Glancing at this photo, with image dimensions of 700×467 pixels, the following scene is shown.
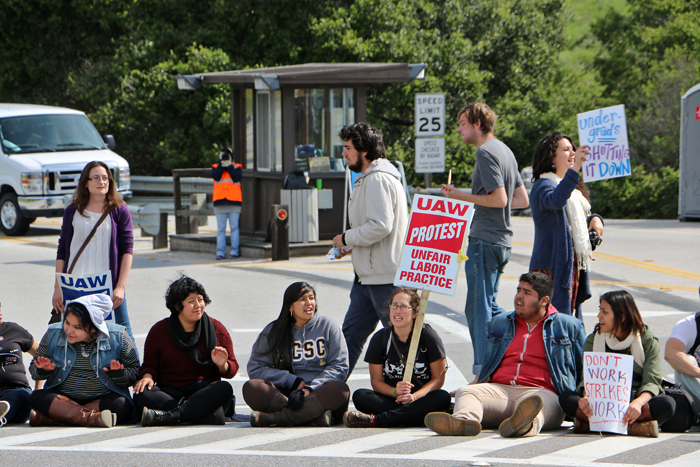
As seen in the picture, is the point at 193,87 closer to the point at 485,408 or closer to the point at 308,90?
the point at 308,90

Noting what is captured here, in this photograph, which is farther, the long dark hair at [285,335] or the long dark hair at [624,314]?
the long dark hair at [285,335]

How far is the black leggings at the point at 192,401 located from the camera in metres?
6.20

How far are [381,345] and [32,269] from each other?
8258 mm

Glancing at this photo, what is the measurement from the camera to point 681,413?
575 cm

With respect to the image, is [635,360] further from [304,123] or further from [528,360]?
[304,123]

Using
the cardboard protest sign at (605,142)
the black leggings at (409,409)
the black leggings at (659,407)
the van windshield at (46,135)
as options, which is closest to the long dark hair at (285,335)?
the black leggings at (409,409)

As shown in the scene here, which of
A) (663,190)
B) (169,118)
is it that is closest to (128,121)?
(169,118)

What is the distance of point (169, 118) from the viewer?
2616 centimetres

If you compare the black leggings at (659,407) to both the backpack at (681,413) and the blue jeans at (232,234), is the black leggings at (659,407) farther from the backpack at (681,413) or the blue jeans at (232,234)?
the blue jeans at (232,234)

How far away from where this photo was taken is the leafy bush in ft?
77.5

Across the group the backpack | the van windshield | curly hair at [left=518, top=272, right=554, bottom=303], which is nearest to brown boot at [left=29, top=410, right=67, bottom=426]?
curly hair at [left=518, top=272, right=554, bottom=303]

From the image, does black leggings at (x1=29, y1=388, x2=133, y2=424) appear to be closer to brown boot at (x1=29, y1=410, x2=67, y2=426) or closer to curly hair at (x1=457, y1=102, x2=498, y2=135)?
brown boot at (x1=29, y1=410, x2=67, y2=426)

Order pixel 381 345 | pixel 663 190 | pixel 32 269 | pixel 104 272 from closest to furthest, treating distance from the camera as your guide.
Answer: pixel 381 345 → pixel 104 272 → pixel 32 269 → pixel 663 190

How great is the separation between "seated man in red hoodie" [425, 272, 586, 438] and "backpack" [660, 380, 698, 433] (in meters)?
0.60
